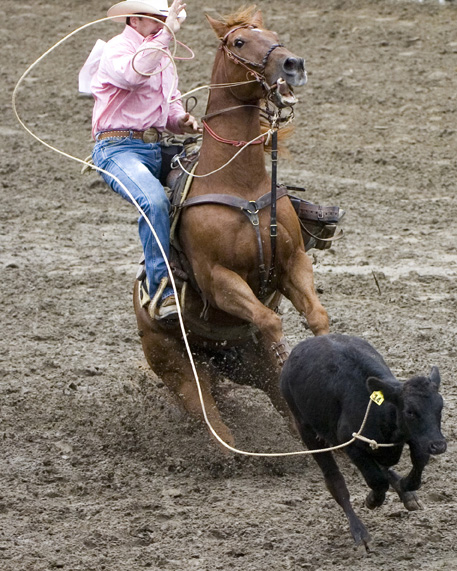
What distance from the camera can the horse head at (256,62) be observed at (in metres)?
5.62

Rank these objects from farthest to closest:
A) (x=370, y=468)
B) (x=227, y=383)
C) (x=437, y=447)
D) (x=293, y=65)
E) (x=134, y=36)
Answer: (x=227, y=383) < (x=134, y=36) < (x=293, y=65) < (x=370, y=468) < (x=437, y=447)

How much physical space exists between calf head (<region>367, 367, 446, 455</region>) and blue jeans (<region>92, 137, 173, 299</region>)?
6.58ft

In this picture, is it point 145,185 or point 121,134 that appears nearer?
point 145,185

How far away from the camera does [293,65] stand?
18.4 feet

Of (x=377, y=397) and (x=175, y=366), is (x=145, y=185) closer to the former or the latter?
(x=175, y=366)

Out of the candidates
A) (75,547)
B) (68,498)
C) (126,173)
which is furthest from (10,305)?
(75,547)

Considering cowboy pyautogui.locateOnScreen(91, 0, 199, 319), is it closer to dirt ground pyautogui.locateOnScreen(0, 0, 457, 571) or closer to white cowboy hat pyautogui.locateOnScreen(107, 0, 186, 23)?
white cowboy hat pyautogui.locateOnScreen(107, 0, 186, 23)

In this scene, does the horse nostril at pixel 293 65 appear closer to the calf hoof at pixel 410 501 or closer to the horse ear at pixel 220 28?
the horse ear at pixel 220 28

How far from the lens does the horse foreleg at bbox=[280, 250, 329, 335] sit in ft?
19.1

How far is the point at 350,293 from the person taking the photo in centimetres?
862

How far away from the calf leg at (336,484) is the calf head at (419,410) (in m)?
0.55

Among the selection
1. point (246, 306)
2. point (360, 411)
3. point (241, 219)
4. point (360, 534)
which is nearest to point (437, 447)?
point (360, 411)

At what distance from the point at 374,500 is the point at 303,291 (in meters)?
1.40

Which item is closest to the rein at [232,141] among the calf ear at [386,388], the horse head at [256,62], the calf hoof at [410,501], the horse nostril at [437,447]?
the horse head at [256,62]
